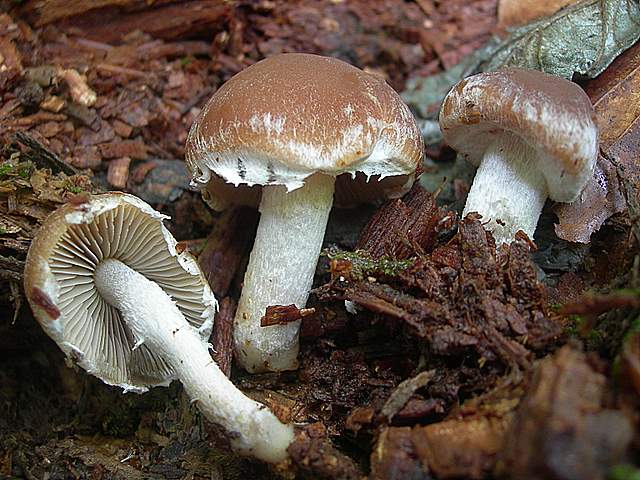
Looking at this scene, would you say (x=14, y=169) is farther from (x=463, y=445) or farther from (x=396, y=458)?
(x=463, y=445)

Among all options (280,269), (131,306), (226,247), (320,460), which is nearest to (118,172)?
(226,247)

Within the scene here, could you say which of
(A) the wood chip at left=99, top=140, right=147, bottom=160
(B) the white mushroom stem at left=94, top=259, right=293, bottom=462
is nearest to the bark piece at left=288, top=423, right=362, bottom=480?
(B) the white mushroom stem at left=94, top=259, right=293, bottom=462

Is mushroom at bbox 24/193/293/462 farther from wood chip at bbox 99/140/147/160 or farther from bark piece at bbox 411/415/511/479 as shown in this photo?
wood chip at bbox 99/140/147/160

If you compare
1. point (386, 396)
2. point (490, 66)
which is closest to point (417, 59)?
point (490, 66)

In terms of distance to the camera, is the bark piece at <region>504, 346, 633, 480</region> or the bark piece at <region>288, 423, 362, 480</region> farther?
the bark piece at <region>288, 423, 362, 480</region>

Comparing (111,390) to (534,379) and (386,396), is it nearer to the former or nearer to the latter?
(386,396)

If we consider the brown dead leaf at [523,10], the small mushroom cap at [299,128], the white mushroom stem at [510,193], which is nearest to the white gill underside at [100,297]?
the small mushroom cap at [299,128]
